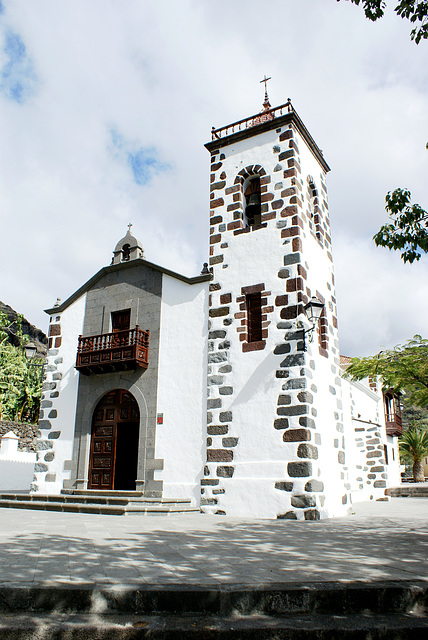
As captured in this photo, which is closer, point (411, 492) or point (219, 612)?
point (219, 612)

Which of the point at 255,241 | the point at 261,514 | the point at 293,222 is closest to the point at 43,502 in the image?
the point at 261,514

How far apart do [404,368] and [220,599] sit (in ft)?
15.0

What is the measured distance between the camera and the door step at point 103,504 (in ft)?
30.8

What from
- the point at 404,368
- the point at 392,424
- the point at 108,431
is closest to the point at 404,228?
the point at 404,368

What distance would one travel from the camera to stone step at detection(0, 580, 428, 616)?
3.37 metres

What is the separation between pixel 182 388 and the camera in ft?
37.3

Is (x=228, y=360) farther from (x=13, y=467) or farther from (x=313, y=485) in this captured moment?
(x=13, y=467)

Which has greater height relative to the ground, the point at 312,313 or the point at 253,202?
the point at 253,202

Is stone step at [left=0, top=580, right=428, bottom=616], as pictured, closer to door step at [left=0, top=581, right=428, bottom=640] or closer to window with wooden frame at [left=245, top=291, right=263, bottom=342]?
door step at [left=0, top=581, right=428, bottom=640]

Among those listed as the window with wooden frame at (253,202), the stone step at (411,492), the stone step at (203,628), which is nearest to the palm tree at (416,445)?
the stone step at (411,492)

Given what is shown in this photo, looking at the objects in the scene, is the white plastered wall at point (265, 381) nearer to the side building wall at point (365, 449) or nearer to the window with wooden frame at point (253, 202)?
the window with wooden frame at point (253, 202)

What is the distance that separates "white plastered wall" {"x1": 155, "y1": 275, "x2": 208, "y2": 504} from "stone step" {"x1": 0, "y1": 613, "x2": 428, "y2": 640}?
7.34m

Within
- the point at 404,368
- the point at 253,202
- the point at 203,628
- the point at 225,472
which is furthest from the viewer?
the point at 253,202

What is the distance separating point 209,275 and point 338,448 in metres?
4.71
